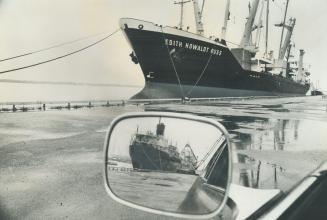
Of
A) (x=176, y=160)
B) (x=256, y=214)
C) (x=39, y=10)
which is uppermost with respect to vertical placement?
(x=39, y=10)

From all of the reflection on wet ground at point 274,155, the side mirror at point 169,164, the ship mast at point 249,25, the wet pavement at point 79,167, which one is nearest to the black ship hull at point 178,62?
the ship mast at point 249,25

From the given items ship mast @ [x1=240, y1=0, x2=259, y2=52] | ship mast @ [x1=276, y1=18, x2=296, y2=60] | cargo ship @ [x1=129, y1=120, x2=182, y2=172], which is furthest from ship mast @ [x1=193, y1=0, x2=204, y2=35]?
cargo ship @ [x1=129, y1=120, x2=182, y2=172]

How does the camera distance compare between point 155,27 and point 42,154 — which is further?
point 155,27

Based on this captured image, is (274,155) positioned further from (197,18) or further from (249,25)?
(249,25)

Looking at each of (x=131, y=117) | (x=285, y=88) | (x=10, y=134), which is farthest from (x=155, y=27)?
(x=285, y=88)

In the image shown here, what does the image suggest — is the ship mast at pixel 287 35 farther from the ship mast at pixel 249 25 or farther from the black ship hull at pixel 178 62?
the black ship hull at pixel 178 62

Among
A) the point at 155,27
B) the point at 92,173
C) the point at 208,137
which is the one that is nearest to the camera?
the point at 208,137

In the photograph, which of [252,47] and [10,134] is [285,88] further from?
[10,134]
